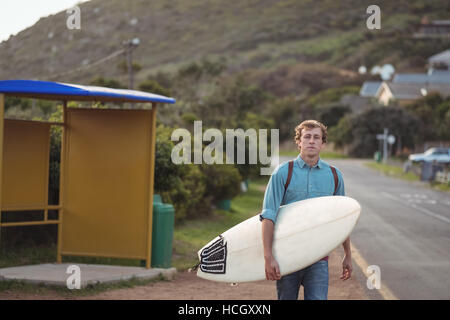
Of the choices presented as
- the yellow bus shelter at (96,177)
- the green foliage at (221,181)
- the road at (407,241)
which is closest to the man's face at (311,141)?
the road at (407,241)

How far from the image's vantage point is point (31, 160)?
34.9 feet

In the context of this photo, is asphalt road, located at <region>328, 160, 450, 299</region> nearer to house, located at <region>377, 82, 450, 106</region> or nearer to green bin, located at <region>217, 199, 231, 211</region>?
green bin, located at <region>217, 199, 231, 211</region>

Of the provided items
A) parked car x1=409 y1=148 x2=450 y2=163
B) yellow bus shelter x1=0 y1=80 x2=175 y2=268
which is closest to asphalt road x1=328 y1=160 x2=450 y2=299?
yellow bus shelter x1=0 y1=80 x2=175 y2=268

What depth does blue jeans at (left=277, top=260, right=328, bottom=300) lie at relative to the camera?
5148 millimetres

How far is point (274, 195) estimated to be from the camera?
499 cm

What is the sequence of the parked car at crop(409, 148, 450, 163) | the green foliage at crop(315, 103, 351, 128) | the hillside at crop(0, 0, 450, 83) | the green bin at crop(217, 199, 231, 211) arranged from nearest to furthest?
1. the green bin at crop(217, 199, 231, 211)
2. the parked car at crop(409, 148, 450, 163)
3. the green foliage at crop(315, 103, 351, 128)
4. the hillside at crop(0, 0, 450, 83)

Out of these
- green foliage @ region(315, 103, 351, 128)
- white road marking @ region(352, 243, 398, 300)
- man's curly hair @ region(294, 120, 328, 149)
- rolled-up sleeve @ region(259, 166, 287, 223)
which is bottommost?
white road marking @ region(352, 243, 398, 300)

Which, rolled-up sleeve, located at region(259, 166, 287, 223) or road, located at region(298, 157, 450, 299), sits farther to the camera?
road, located at region(298, 157, 450, 299)

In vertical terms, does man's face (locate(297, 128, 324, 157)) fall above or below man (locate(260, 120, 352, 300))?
above

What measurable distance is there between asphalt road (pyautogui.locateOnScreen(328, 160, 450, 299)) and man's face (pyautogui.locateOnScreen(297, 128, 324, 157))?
5.06 metres

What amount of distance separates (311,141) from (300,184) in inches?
12.4

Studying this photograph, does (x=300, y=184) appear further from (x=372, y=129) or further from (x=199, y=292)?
(x=372, y=129)

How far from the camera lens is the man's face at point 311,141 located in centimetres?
509
